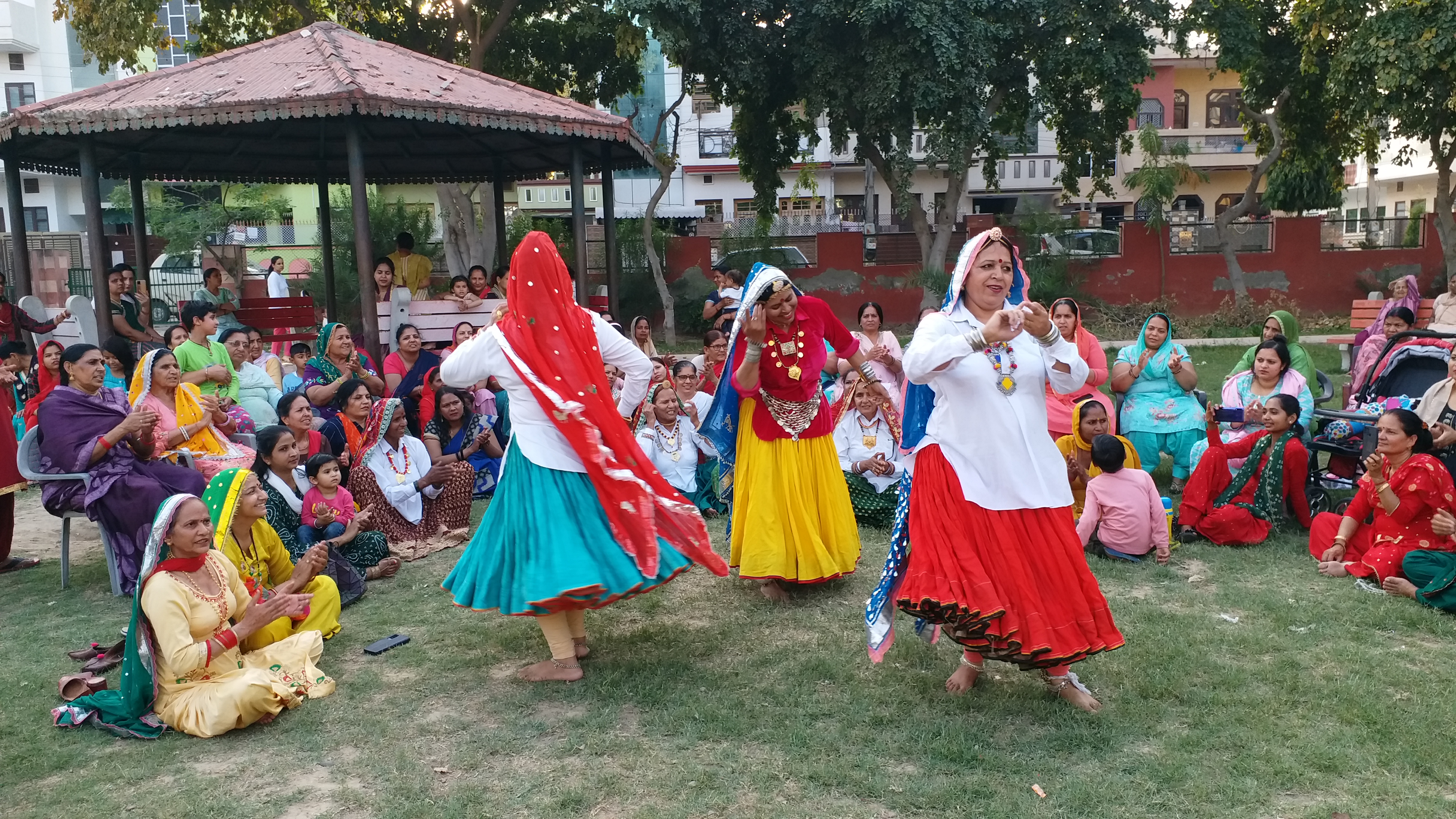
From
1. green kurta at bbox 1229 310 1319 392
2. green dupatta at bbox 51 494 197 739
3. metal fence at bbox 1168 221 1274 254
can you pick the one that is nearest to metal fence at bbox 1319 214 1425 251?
metal fence at bbox 1168 221 1274 254

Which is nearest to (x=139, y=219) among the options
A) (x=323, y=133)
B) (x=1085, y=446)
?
(x=323, y=133)

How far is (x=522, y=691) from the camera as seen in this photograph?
4250 mm

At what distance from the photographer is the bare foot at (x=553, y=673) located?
170 inches

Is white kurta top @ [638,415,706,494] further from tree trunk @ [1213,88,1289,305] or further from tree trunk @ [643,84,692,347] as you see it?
tree trunk @ [1213,88,1289,305]

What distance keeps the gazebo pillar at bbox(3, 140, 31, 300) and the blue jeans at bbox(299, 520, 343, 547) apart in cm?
609

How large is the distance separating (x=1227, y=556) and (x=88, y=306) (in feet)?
32.1

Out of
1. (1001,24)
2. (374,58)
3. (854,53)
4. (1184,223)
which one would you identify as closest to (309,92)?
(374,58)

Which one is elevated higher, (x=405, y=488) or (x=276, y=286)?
(x=276, y=286)

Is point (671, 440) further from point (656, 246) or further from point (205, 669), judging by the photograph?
point (656, 246)

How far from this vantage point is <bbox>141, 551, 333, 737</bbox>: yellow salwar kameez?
3.83m

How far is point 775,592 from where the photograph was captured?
5.33 m

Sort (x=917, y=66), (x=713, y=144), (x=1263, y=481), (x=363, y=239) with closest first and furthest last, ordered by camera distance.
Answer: (x=1263, y=481), (x=363, y=239), (x=917, y=66), (x=713, y=144)

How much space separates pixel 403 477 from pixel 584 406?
9.12 ft

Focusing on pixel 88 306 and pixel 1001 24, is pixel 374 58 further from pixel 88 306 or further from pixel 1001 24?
pixel 1001 24
